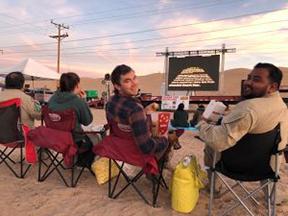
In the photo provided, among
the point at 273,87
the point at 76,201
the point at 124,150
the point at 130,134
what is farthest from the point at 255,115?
the point at 76,201

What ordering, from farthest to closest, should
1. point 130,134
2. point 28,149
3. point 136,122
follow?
point 28,149, point 130,134, point 136,122

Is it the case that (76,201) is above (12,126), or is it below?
below

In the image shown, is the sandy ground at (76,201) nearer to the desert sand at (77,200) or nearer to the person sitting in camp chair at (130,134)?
the desert sand at (77,200)

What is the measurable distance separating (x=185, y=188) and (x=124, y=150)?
658 millimetres

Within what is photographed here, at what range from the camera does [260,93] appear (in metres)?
3.10

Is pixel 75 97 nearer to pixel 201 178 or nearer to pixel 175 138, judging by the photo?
pixel 175 138

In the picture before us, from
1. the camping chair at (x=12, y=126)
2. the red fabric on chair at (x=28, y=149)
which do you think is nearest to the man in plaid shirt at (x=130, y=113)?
the red fabric on chair at (x=28, y=149)

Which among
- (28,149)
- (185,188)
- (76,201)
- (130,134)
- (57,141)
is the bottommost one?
(76,201)

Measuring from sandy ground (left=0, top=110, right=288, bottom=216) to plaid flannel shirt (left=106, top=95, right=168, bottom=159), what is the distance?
2.08 ft

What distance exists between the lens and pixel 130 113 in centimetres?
342

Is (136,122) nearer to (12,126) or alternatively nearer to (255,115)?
(255,115)

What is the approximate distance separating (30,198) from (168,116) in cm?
161

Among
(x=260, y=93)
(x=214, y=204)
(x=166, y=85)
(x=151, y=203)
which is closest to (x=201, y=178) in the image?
(x=214, y=204)

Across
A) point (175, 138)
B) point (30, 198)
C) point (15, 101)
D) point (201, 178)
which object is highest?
point (15, 101)
